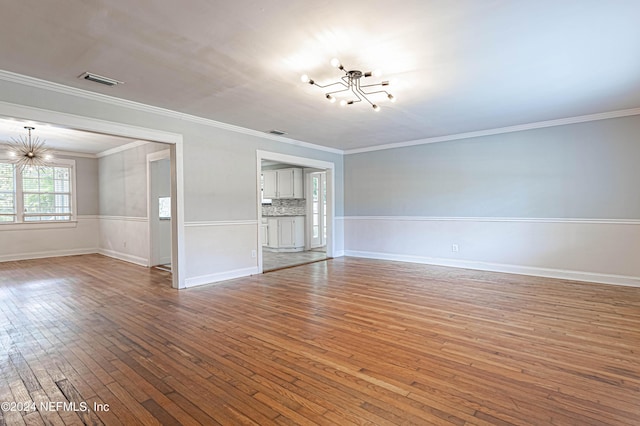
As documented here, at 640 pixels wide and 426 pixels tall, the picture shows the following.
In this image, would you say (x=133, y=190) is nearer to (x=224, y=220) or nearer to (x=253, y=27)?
(x=224, y=220)

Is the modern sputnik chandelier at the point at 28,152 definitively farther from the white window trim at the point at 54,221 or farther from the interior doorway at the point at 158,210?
the interior doorway at the point at 158,210

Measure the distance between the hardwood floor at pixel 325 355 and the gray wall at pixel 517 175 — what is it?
4.52 ft

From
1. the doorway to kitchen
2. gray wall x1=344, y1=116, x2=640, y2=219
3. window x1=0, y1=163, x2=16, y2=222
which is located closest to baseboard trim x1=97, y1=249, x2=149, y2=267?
window x1=0, y1=163, x2=16, y2=222

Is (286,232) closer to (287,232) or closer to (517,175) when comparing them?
(287,232)

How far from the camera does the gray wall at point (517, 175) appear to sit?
4746mm

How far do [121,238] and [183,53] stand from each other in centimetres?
605

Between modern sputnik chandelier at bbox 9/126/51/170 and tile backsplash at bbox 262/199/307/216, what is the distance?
513 cm

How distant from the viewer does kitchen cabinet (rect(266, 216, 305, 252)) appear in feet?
28.8

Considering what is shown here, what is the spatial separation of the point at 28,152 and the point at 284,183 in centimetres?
545

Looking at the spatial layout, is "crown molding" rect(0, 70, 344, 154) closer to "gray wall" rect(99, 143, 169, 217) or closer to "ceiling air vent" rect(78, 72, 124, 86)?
"ceiling air vent" rect(78, 72, 124, 86)

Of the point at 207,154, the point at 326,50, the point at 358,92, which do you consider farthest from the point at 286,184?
the point at 326,50

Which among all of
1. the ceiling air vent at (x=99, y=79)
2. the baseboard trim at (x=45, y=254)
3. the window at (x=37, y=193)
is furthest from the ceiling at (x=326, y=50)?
the baseboard trim at (x=45, y=254)

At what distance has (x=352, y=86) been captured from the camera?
352cm

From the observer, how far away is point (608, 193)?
15.8 ft
